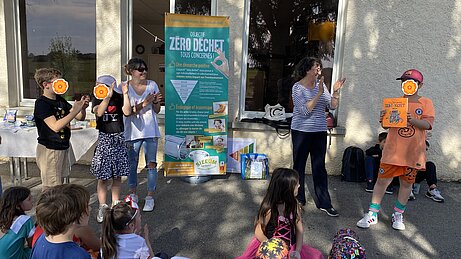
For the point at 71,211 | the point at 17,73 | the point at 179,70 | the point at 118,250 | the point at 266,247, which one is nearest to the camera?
the point at 71,211

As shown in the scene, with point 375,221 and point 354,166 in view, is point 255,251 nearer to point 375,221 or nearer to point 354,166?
point 375,221

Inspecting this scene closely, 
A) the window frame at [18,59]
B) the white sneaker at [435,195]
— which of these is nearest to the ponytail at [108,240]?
the white sneaker at [435,195]

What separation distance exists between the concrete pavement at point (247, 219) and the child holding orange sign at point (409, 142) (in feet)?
1.61

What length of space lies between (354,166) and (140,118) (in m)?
3.31

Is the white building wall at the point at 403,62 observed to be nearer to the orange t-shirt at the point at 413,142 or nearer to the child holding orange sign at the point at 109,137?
the orange t-shirt at the point at 413,142

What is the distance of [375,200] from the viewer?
386cm

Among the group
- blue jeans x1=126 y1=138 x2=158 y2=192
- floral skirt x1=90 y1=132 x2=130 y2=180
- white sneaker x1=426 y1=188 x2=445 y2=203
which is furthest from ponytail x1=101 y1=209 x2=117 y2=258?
white sneaker x1=426 y1=188 x2=445 y2=203

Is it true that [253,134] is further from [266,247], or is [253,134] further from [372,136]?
[266,247]

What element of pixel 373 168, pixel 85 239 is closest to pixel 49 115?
pixel 85 239

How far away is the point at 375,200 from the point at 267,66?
3.24 meters

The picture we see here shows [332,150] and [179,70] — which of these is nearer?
[179,70]

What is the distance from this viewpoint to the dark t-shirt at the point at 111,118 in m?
3.74

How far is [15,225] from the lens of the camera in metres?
2.30

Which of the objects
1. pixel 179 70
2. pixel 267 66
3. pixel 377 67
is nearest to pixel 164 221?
pixel 179 70
